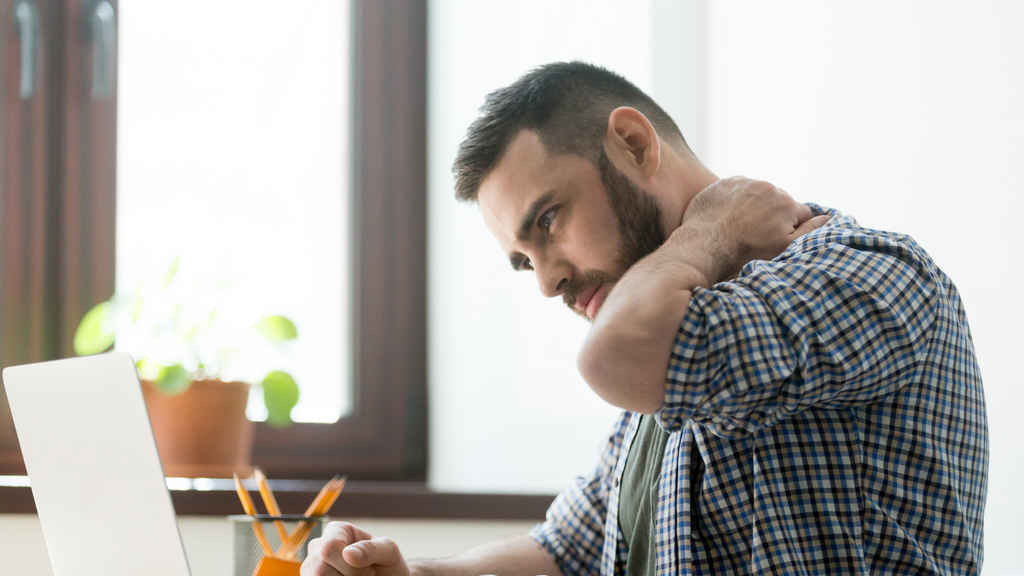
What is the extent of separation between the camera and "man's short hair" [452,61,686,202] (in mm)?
1134

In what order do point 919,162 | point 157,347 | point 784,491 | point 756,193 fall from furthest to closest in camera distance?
point 157,347, point 919,162, point 756,193, point 784,491

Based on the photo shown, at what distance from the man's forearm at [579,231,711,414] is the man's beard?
10.6 inches

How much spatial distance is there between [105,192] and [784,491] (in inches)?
60.5

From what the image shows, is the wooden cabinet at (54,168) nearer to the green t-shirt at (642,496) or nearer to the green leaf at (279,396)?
the green leaf at (279,396)

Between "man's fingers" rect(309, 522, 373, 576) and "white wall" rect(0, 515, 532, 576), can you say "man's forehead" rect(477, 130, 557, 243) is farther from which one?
"white wall" rect(0, 515, 532, 576)

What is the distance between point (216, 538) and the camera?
1.54 meters

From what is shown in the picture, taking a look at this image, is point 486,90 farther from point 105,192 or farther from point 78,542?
point 78,542

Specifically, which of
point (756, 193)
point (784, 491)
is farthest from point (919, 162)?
point (784, 491)

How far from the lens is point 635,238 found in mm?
1096

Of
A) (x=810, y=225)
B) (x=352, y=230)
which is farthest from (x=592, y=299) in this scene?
(x=352, y=230)

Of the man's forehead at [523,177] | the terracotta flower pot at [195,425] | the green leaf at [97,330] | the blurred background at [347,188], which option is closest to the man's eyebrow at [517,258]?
the man's forehead at [523,177]

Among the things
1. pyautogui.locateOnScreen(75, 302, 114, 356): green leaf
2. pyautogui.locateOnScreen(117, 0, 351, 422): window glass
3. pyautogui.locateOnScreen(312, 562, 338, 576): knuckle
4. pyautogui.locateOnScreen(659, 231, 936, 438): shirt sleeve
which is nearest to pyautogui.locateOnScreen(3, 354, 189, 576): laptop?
pyautogui.locateOnScreen(312, 562, 338, 576): knuckle

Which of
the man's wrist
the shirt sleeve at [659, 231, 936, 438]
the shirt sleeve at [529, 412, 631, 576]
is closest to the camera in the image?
the shirt sleeve at [659, 231, 936, 438]

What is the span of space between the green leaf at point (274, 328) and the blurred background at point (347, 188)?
109 mm
